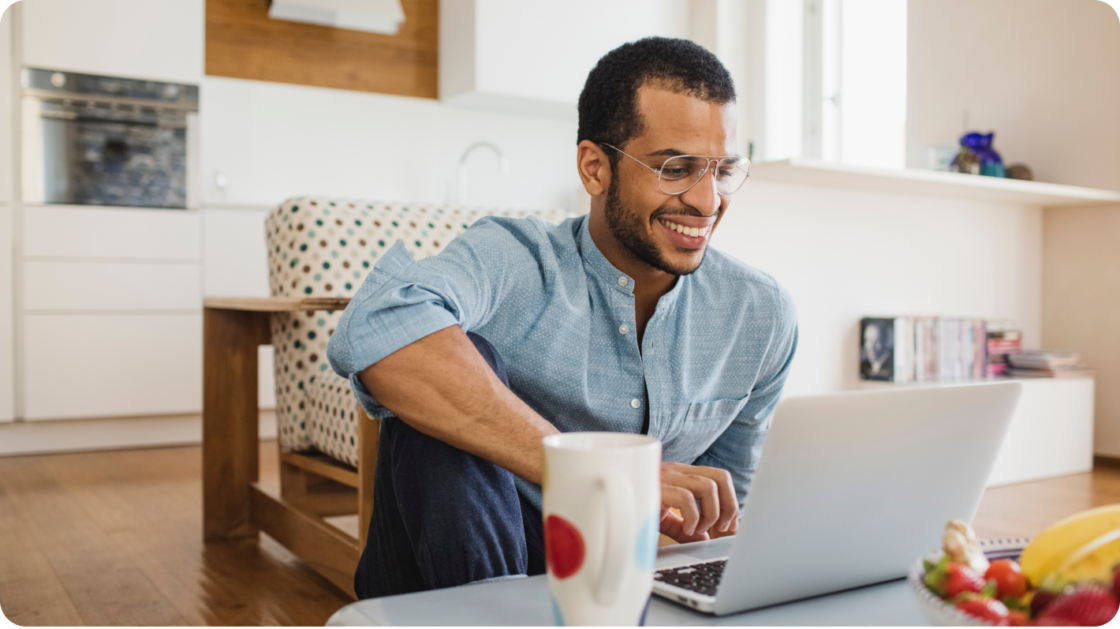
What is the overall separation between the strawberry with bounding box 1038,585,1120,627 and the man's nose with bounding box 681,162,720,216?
2.32ft

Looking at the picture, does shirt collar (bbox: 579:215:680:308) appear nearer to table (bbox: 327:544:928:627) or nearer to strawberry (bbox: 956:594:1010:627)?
table (bbox: 327:544:928:627)

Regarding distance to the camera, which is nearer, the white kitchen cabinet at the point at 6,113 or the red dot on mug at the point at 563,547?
the red dot on mug at the point at 563,547

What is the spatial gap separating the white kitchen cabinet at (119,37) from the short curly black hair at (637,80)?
10.8 ft

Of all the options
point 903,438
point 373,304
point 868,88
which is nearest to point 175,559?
point 373,304

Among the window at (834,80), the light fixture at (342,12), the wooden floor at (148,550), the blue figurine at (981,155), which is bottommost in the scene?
the wooden floor at (148,550)

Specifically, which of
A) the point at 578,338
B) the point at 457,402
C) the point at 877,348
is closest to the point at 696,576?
the point at 457,402

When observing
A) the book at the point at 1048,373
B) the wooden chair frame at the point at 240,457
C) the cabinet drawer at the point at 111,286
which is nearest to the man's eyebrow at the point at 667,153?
the wooden chair frame at the point at 240,457

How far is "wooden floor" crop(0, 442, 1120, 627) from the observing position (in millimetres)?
1842

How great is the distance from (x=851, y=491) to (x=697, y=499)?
22 cm

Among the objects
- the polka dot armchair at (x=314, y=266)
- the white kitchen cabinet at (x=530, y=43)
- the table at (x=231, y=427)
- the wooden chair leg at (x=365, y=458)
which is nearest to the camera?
the wooden chair leg at (x=365, y=458)

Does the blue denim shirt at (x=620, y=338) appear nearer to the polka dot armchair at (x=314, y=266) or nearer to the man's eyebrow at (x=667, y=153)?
the man's eyebrow at (x=667, y=153)

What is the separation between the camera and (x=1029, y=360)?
3646mm

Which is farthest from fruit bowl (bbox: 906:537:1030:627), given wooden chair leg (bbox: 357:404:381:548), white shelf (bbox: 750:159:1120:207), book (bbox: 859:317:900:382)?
book (bbox: 859:317:900:382)

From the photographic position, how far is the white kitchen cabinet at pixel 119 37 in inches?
147
